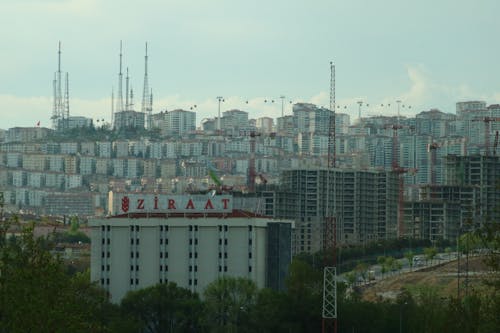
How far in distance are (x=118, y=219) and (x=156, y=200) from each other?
2.70 meters

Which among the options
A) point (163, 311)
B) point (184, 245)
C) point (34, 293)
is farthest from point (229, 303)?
point (34, 293)

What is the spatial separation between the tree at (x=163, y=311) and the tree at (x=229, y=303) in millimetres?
861

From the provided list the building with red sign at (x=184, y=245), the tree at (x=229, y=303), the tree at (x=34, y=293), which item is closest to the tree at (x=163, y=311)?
the tree at (x=229, y=303)

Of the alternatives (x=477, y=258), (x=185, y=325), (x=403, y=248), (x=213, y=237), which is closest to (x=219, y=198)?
(x=213, y=237)

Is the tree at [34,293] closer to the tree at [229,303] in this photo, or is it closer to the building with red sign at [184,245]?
the tree at [229,303]

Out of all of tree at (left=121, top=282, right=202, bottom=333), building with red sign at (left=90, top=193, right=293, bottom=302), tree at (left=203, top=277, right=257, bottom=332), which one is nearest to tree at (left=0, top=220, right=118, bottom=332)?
tree at (left=203, top=277, right=257, bottom=332)

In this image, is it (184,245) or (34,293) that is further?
(184,245)

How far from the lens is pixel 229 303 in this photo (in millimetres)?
91125

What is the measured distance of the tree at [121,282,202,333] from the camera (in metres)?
89.4

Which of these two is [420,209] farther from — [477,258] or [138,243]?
[138,243]

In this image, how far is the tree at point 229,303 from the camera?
3494 inches

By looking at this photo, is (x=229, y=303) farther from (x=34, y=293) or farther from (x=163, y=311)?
(x=34, y=293)

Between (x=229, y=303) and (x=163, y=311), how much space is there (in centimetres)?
361

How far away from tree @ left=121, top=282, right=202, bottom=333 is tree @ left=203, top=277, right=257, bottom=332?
861 mm
